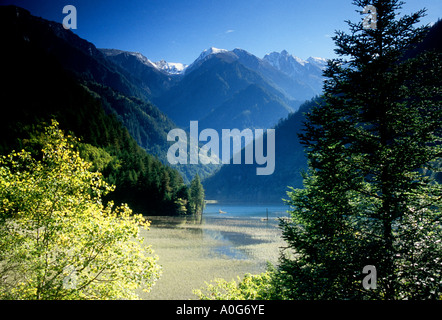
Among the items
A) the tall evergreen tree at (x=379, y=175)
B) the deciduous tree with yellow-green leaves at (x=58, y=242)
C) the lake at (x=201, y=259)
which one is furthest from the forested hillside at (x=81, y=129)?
the tall evergreen tree at (x=379, y=175)

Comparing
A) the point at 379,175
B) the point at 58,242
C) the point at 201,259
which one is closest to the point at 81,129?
the point at 201,259

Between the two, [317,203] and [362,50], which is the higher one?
[362,50]

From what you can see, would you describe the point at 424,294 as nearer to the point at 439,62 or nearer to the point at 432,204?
the point at 432,204

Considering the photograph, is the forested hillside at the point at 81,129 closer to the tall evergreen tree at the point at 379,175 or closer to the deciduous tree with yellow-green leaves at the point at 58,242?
the deciduous tree with yellow-green leaves at the point at 58,242

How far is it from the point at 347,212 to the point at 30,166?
39.6 feet

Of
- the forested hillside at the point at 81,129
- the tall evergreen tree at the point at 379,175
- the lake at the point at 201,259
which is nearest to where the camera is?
the tall evergreen tree at the point at 379,175

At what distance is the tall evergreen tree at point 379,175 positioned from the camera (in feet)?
26.4

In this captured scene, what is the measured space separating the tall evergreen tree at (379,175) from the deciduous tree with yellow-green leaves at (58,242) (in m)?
6.39

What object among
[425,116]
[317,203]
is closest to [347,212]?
[317,203]

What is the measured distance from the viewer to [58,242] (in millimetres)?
8914

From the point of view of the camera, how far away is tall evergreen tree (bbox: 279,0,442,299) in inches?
316

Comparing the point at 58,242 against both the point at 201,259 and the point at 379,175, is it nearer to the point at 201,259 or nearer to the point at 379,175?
the point at 379,175
